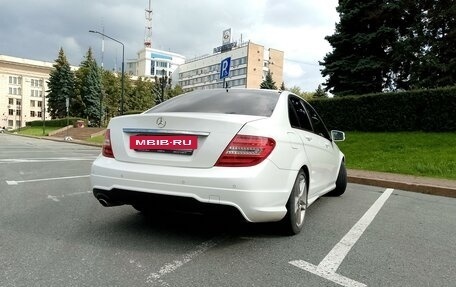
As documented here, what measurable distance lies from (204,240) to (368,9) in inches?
788

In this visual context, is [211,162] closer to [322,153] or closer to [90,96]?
[322,153]

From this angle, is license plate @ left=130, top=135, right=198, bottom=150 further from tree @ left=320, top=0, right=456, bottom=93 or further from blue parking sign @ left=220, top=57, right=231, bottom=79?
tree @ left=320, top=0, right=456, bottom=93

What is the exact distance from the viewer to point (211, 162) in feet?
11.0

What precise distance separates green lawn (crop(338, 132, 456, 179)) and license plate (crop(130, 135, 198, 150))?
8.13 metres

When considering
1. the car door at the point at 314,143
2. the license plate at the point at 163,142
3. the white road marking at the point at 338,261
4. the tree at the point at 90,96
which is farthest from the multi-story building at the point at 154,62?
the license plate at the point at 163,142

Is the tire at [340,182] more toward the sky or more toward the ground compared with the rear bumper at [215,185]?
more toward the ground

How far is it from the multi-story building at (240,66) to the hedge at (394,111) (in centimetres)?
8212

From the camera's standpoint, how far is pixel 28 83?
11506 centimetres

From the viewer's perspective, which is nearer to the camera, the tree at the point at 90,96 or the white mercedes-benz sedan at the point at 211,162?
the white mercedes-benz sedan at the point at 211,162

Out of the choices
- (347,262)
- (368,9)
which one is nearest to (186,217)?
(347,262)

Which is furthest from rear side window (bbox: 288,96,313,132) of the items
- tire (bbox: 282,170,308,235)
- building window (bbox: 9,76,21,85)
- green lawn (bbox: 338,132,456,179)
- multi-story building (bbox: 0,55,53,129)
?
building window (bbox: 9,76,21,85)

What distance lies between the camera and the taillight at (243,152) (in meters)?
3.33

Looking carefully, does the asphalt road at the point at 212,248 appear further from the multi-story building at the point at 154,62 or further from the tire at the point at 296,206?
the multi-story building at the point at 154,62

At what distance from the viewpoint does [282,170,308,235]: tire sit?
149 inches
